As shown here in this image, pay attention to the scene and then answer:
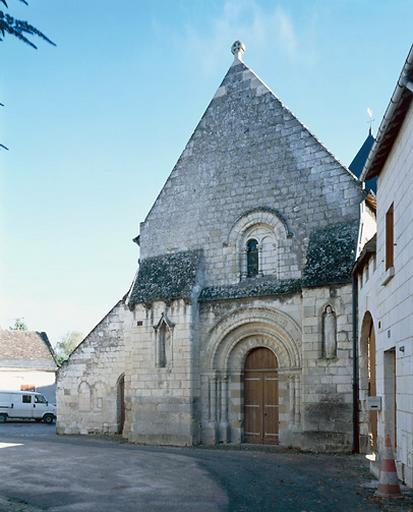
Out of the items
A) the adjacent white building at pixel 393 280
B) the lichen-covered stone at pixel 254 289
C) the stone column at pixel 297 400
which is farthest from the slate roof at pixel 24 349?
the adjacent white building at pixel 393 280

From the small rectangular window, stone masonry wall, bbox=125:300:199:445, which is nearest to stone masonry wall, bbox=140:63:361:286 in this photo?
stone masonry wall, bbox=125:300:199:445

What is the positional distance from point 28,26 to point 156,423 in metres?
13.8

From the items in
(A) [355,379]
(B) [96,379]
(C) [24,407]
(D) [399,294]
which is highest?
(D) [399,294]

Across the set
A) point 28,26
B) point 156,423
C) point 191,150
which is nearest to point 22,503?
point 28,26

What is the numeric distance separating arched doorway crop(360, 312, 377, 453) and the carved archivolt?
1.96 m

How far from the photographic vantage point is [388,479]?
29.2 ft

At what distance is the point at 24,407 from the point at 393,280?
2355 cm

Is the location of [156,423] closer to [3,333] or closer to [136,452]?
[136,452]

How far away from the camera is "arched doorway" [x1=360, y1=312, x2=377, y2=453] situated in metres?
13.9

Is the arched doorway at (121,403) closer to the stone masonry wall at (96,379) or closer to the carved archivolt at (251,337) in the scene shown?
the stone masonry wall at (96,379)

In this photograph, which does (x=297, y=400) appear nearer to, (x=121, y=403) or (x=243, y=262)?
(x=243, y=262)

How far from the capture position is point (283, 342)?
54.4 ft

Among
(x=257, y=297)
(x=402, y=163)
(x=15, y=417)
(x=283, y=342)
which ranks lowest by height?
(x=15, y=417)

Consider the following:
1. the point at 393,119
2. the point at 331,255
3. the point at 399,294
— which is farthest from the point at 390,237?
the point at 331,255
